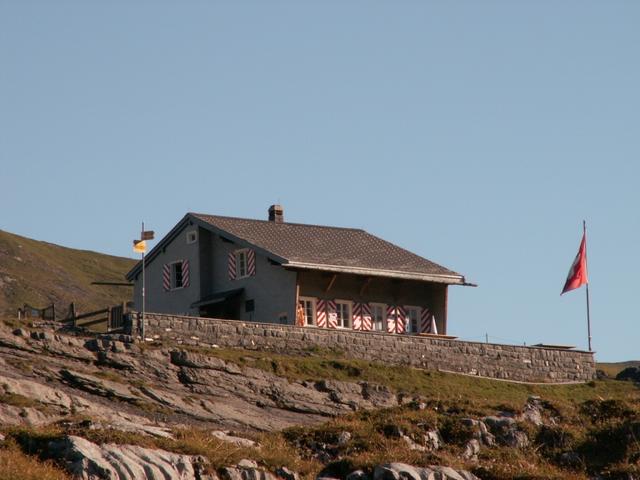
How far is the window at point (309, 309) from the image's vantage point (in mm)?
62906

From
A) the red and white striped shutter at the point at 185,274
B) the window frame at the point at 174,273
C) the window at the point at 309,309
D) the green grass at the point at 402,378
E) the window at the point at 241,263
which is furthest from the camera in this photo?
the window frame at the point at 174,273

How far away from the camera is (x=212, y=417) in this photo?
47.1 metres

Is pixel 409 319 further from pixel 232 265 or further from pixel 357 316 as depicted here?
pixel 232 265

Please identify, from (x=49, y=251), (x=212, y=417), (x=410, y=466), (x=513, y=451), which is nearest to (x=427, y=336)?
(x=212, y=417)

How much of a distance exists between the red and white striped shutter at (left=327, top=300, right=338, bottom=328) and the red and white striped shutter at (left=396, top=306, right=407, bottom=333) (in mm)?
3167

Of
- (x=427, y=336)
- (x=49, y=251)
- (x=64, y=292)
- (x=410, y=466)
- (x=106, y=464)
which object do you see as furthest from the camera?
(x=49, y=251)

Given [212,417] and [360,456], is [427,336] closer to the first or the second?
[212,417]

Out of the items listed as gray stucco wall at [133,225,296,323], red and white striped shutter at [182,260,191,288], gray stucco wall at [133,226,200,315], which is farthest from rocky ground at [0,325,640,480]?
red and white striped shutter at [182,260,191,288]

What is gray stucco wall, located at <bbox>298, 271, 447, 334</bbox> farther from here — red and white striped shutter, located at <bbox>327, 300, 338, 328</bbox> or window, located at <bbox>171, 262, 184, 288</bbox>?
window, located at <bbox>171, 262, 184, 288</bbox>

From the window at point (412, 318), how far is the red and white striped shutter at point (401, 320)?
213 mm

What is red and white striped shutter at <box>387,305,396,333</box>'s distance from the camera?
65.2m

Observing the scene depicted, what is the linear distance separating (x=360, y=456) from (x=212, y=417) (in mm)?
14913

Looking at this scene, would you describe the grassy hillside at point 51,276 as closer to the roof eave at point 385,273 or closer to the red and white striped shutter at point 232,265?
the red and white striped shutter at point 232,265

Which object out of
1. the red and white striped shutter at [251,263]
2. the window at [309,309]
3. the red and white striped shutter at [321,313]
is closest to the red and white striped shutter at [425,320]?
the red and white striped shutter at [321,313]
